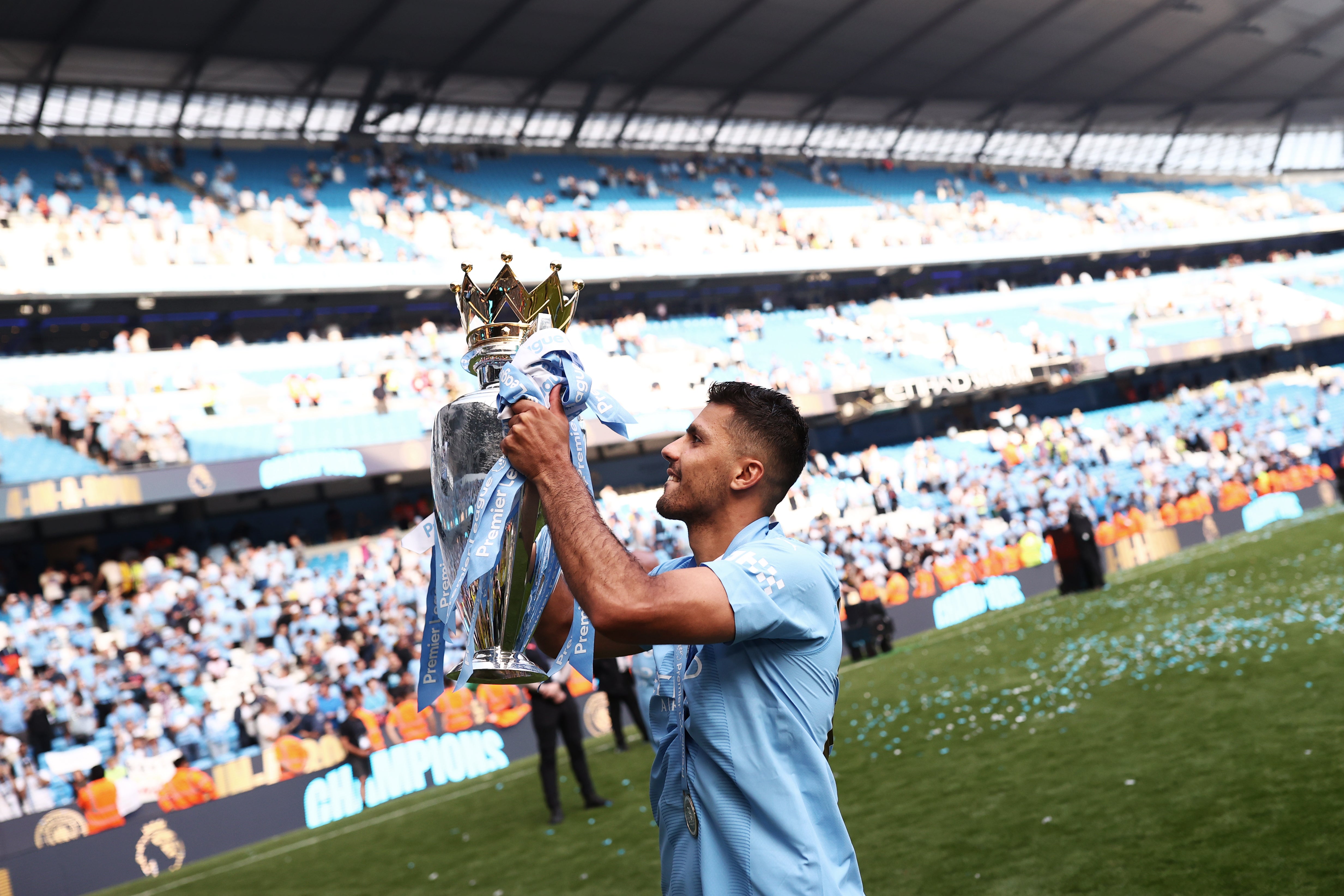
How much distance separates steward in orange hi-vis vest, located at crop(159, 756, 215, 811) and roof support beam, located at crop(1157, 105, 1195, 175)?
4824 centimetres

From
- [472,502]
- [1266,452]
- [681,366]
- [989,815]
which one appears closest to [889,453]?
[681,366]

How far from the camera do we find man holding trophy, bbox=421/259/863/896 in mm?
2188

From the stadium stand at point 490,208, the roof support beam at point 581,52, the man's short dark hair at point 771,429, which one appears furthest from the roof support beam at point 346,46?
the man's short dark hair at point 771,429

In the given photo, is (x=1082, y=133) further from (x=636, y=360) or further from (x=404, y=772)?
(x=404, y=772)

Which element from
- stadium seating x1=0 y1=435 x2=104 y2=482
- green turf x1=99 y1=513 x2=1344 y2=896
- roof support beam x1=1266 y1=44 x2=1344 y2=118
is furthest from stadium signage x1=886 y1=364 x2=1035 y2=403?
roof support beam x1=1266 y1=44 x2=1344 y2=118

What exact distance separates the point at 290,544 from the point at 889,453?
55.1 ft

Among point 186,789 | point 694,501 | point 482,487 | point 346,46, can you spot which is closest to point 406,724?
point 186,789

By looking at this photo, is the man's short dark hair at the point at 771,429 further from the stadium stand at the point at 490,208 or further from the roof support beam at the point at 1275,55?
the roof support beam at the point at 1275,55

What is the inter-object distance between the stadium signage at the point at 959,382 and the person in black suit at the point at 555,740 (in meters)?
20.8

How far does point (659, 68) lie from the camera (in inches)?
1271

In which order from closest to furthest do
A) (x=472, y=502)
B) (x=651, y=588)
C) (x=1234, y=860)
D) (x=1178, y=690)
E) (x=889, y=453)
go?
(x=651, y=588) → (x=472, y=502) → (x=1234, y=860) → (x=1178, y=690) → (x=889, y=453)

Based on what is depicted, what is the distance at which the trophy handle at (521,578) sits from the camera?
268cm

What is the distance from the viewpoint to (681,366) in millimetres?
27672

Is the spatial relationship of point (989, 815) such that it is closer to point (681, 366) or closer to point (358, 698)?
point (358, 698)
